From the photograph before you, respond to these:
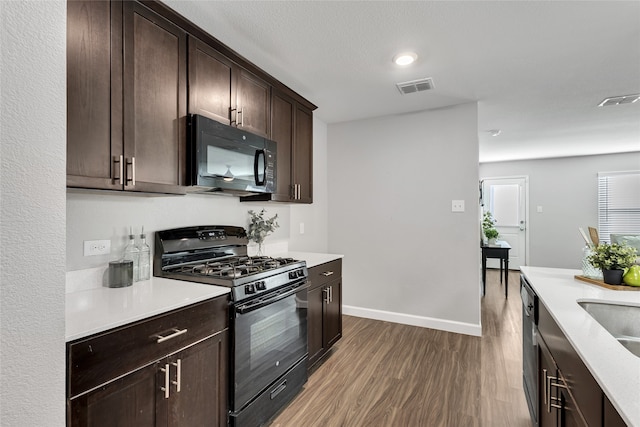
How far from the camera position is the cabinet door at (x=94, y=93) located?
1.30 meters

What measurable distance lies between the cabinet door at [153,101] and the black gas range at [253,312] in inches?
19.3

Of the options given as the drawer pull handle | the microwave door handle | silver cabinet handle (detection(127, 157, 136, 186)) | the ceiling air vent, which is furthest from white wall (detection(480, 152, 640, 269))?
silver cabinet handle (detection(127, 157, 136, 186))

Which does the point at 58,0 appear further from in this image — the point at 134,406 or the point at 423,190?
the point at 423,190

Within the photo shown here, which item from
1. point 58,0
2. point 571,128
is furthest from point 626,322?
point 571,128

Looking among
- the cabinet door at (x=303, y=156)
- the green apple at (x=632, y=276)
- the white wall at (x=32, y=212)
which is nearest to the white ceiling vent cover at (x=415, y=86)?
the cabinet door at (x=303, y=156)

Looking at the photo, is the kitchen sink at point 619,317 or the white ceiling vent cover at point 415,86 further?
the white ceiling vent cover at point 415,86

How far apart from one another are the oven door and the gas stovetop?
8 cm

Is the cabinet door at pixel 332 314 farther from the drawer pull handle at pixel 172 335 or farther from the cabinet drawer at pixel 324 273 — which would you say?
the drawer pull handle at pixel 172 335

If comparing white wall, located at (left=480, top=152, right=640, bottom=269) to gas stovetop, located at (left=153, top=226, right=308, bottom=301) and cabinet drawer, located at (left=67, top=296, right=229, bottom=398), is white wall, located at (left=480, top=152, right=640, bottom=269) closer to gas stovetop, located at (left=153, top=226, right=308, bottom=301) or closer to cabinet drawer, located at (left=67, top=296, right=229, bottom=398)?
gas stovetop, located at (left=153, top=226, right=308, bottom=301)

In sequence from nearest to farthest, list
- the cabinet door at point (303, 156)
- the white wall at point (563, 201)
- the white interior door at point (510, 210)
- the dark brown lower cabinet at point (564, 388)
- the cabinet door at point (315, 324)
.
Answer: the dark brown lower cabinet at point (564, 388) < the cabinet door at point (315, 324) < the cabinet door at point (303, 156) < the white wall at point (563, 201) < the white interior door at point (510, 210)

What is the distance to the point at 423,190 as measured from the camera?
356cm

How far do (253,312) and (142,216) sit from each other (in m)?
0.89

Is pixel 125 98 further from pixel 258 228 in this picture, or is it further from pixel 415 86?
pixel 415 86

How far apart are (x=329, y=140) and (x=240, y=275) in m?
2.74
